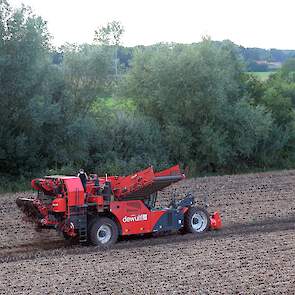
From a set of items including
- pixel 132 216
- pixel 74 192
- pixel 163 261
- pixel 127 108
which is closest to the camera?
pixel 163 261

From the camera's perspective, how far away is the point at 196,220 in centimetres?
1450

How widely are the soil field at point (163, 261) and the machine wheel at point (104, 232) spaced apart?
0.20m

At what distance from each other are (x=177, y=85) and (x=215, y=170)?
15.5 ft


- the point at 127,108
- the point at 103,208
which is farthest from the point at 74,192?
the point at 127,108

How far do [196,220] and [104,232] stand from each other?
2.54 metres

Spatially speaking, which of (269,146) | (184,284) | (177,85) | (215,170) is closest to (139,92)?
(177,85)

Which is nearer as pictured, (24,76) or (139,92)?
(24,76)

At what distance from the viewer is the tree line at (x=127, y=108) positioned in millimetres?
23156

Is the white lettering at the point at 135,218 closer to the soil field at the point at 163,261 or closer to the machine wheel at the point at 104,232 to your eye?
the machine wheel at the point at 104,232

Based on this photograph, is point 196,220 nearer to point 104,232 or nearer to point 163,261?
point 104,232

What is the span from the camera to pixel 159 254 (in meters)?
12.3

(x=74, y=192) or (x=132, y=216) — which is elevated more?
(x=74, y=192)

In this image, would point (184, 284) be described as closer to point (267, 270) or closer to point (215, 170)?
point (267, 270)

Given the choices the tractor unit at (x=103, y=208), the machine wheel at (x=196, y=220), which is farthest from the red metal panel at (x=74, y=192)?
the machine wheel at (x=196, y=220)
